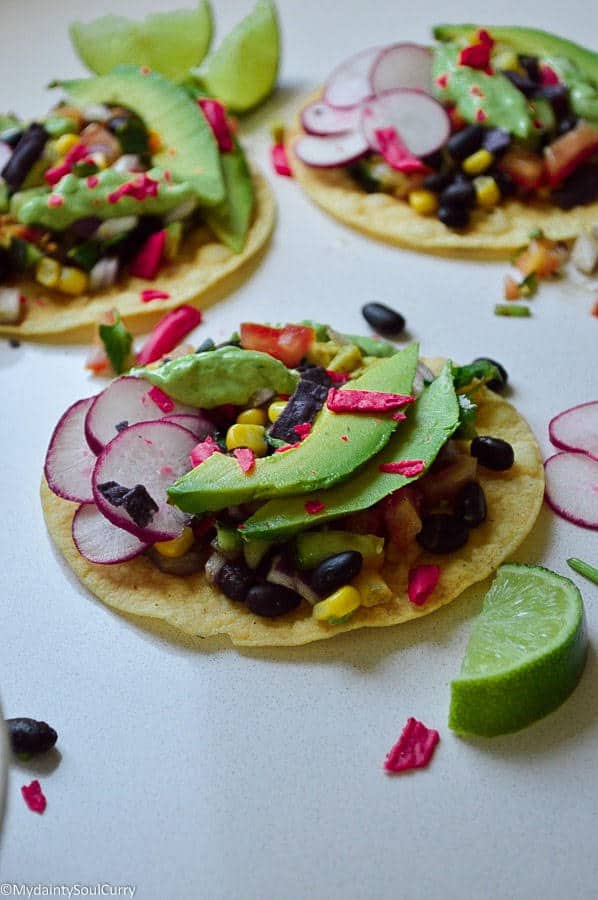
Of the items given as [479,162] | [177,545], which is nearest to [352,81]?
[479,162]

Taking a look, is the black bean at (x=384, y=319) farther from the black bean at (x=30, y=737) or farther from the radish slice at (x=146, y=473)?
the black bean at (x=30, y=737)

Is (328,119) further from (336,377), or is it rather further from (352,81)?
(336,377)

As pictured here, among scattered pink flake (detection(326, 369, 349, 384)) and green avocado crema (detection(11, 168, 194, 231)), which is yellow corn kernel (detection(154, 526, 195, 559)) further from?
green avocado crema (detection(11, 168, 194, 231))

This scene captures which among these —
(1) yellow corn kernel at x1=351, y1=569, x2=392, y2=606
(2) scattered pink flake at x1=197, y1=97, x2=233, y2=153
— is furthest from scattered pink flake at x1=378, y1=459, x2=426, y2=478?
(2) scattered pink flake at x1=197, y1=97, x2=233, y2=153

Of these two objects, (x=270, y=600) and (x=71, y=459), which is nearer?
(x=270, y=600)

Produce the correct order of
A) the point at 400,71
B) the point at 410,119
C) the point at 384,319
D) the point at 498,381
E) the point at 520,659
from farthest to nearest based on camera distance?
the point at 400,71 < the point at 410,119 < the point at 384,319 < the point at 498,381 < the point at 520,659

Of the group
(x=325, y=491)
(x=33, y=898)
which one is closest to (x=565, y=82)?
(x=325, y=491)
